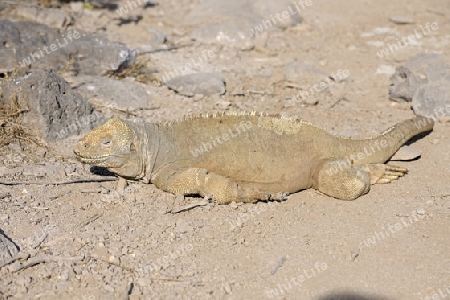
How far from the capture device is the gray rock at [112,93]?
896 centimetres

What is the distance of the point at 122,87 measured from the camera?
30.8 feet

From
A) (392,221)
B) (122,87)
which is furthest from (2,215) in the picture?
(392,221)

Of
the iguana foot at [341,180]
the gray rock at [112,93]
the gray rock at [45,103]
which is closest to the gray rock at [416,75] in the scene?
the iguana foot at [341,180]

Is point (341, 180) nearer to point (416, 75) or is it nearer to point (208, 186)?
point (208, 186)

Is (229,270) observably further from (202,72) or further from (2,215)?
(202,72)

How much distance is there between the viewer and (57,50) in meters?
9.77

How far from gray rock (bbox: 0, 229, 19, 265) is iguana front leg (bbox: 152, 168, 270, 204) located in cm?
199

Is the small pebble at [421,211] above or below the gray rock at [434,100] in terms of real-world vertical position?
below

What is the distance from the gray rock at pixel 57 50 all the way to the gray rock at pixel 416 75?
16.7 feet

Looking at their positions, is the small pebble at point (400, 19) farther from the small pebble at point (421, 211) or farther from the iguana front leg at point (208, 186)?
the iguana front leg at point (208, 186)

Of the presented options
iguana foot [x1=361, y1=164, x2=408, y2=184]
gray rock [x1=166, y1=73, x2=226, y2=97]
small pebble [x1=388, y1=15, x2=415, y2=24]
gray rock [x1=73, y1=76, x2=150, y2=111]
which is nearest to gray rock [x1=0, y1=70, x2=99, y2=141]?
gray rock [x1=73, y1=76, x2=150, y2=111]

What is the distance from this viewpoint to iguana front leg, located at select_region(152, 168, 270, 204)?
6.59 m

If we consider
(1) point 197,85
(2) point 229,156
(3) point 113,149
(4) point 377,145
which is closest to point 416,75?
(4) point 377,145

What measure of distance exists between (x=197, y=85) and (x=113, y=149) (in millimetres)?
3451
